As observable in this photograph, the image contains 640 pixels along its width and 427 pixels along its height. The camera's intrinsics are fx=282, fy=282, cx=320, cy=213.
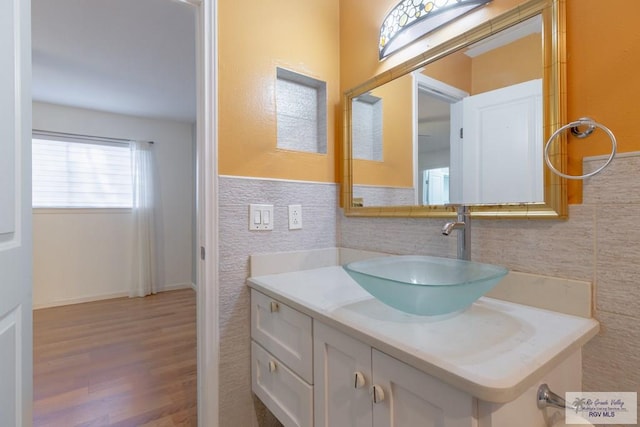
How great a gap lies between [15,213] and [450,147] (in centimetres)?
141

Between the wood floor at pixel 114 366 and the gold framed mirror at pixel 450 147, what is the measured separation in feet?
5.31

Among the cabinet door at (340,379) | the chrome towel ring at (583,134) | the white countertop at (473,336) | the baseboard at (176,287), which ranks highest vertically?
the chrome towel ring at (583,134)

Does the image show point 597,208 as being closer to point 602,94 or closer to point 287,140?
point 602,94

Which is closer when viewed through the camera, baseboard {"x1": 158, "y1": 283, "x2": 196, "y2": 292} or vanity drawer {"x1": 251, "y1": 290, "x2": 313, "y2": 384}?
vanity drawer {"x1": 251, "y1": 290, "x2": 313, "y2": 384}

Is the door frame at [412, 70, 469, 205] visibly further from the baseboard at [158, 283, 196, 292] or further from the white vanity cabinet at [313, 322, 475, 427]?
the baseboard at [158, 283, 196, 292]

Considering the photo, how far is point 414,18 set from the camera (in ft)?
3.74

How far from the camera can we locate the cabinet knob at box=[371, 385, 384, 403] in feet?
2.12

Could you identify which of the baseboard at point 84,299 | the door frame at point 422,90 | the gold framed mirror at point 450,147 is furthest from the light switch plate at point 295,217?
the baseboard at point 84,299

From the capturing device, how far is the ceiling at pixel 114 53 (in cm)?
179

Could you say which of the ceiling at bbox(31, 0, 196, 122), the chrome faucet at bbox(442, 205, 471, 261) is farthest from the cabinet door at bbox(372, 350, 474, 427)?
the ceiling at bbox(31, 0, 196, 122)

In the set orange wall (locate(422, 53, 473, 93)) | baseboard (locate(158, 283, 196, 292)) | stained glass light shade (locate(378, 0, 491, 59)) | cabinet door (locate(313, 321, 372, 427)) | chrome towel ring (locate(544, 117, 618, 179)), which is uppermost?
stained glass light shade (locate(378, 0, 491, 59))

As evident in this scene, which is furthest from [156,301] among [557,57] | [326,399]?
[557,57]

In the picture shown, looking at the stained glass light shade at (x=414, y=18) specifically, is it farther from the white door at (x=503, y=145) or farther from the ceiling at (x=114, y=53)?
the ceiling at (x=114, y=53)

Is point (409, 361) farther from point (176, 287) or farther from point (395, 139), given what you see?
point (176, 287)
